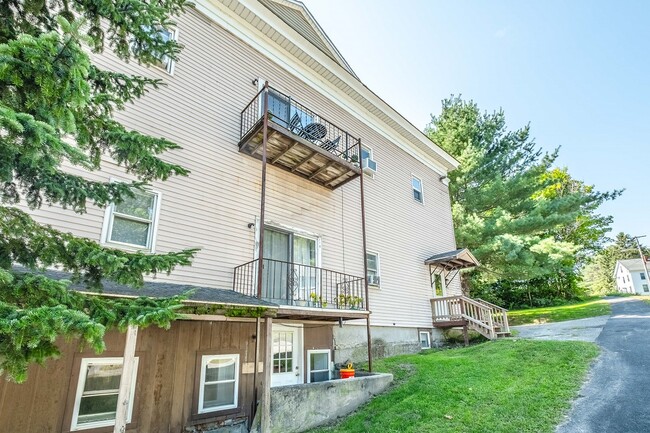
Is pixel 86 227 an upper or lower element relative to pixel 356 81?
lower

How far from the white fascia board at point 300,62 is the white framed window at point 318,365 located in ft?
27.2

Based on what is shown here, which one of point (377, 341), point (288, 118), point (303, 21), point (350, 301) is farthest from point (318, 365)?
point (303, 21)

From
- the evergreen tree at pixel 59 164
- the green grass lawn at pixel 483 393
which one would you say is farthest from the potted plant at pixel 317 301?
the evergreen tree at pixel 59 164

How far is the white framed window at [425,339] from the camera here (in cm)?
1209

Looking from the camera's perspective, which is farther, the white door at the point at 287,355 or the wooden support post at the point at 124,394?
the white door at the point at 287,355

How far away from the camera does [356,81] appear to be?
11.9 m

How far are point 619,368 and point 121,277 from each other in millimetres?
9215

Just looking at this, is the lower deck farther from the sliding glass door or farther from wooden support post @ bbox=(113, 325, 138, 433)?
wooden support post @ bbox=(113, 325, 138, 433)

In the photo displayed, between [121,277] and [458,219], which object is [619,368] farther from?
[458,219]

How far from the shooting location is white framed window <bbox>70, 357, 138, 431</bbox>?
16.3 ft

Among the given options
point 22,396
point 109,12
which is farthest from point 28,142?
point 22,396

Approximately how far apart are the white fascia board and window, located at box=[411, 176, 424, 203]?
1.19 meters

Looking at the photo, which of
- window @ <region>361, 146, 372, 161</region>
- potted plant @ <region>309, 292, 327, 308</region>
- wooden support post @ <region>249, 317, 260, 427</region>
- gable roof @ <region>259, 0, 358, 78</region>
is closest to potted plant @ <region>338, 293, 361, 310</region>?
potted plant @ <region>309, 292, 327, 308</region>

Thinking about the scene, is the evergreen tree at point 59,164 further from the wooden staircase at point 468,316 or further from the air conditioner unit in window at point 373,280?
the wooden staircase at point 468,316
